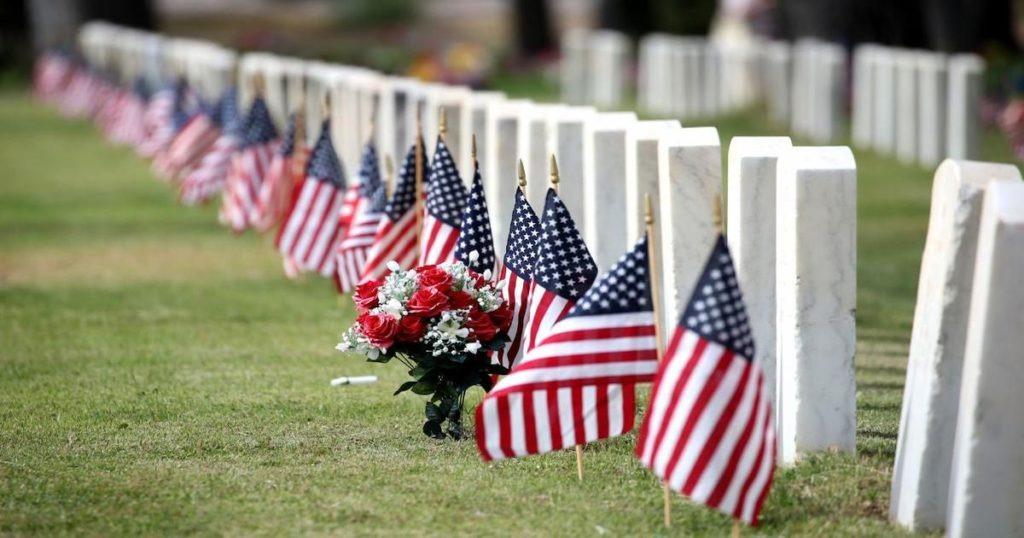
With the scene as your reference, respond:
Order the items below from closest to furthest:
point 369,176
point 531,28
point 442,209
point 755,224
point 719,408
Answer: point 719,408 → point 755,224 → point 442,209 → point 369,176 → point 531,28

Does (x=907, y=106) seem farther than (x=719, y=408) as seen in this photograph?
Yes

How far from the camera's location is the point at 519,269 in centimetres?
721

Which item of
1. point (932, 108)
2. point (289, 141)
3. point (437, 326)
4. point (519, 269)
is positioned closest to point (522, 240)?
point (519, 269)

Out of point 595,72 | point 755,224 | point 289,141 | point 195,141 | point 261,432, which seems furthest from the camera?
point 595,72

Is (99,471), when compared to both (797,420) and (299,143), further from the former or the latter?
(299,143)

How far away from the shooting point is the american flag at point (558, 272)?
689 cm

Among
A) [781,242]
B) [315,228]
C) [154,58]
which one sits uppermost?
[154,58]

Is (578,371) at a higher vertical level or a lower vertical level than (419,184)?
lower

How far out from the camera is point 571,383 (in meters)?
6.30

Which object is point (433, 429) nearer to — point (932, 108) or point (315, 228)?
point (315, 228)

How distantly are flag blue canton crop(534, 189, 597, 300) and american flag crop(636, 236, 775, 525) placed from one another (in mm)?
1180

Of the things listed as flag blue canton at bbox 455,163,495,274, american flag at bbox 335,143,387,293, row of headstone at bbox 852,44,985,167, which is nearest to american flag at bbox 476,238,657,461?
flag blue canton at bbox 455,163,495,274

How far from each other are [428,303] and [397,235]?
2871 millimetres

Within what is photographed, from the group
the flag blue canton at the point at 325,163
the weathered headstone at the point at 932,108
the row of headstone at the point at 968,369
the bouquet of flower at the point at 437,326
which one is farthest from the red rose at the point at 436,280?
the weathered headstone at the point at 932,108
